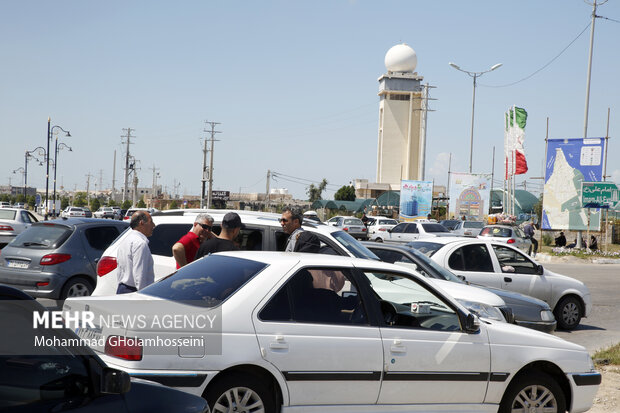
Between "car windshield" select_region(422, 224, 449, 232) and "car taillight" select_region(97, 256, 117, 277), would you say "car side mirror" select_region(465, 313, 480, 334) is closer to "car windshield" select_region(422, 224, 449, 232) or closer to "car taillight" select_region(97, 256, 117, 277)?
"car taillight" select_region(97, 256, 117, 277)

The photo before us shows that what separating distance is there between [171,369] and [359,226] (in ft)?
121

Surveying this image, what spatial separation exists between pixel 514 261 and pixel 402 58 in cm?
9665

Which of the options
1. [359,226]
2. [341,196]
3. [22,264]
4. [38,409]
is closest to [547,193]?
[359,226]

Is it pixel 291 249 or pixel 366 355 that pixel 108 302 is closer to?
pixel 366 355

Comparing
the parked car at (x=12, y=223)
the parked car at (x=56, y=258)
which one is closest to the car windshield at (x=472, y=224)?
the parked car at (x=12, y=223)

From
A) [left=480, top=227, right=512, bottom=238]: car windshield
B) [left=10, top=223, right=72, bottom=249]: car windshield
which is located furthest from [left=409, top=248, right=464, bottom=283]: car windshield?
[left=480, top=227, right=512, bottom=238]: car windshield

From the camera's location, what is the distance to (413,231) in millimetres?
35000

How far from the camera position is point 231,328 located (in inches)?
187

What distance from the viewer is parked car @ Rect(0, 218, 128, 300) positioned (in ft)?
35.3

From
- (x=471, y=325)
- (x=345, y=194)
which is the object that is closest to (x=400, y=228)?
(x=471, y=325)

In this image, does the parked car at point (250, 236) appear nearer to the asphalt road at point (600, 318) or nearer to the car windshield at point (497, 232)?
the asphalt road at point (600, 318)

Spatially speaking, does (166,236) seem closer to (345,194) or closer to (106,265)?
(106,265)

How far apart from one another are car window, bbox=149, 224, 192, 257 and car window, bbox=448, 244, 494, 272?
5.21 m

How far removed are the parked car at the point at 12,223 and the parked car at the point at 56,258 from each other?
356 inches
